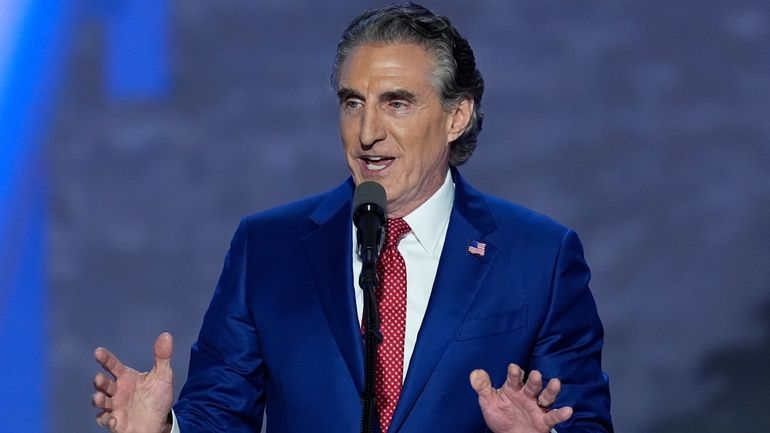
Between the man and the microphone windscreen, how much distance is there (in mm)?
327

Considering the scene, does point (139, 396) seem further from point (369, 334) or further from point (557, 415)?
point (557, 415)

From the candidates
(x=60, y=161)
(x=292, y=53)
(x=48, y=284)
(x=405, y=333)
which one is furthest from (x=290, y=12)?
(x=405, y=333)

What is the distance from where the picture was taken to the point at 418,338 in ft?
7.84

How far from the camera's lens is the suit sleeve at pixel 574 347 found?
2.40m

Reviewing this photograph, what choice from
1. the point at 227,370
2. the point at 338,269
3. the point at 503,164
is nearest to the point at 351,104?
the point at 338,269

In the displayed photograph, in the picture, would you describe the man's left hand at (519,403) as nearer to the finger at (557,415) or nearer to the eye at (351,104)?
the finger at (557,415)

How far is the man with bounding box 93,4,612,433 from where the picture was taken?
2.39 meters

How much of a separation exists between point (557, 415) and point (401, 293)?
50 centimetres

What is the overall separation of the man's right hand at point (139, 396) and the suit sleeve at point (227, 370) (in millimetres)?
204

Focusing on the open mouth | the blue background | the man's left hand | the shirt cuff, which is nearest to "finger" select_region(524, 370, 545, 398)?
the man's left hand

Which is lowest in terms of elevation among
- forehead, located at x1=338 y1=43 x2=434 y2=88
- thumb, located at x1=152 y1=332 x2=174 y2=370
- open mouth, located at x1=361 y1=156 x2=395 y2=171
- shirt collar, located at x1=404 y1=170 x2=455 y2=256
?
thumb, located at x1=152 y1=332 x2=174 y2=370

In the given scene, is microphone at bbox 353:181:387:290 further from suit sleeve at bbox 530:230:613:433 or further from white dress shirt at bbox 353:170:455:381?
suit sleeve at bbox 530:230:613:433

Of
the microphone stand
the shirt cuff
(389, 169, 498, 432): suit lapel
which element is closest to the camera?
the microphone stand

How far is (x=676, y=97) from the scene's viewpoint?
355cm
